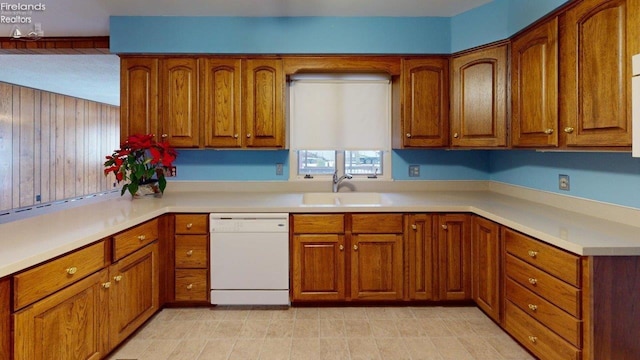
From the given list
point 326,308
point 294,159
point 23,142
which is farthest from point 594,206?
point 23,142

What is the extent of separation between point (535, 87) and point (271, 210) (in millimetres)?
1983

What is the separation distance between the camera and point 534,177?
9.18ft

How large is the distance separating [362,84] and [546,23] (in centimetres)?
155

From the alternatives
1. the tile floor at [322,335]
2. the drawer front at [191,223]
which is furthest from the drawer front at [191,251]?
the tile floor at [322,335]

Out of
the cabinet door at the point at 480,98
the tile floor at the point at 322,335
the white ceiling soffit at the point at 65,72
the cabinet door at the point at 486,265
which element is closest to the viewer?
the tile floor at the point at 322,335

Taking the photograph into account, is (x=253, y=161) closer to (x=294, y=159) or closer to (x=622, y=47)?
(x=294, y=159)

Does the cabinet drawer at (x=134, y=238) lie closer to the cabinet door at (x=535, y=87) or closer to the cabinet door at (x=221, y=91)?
the cabinet door at (x=221, y=91)

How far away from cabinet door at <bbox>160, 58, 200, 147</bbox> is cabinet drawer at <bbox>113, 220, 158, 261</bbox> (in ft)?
2.97

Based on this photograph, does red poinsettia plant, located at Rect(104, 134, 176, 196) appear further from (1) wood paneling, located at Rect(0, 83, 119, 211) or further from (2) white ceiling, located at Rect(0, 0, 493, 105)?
(1) wood paneling, located at Rect(0, 83, 119, 211)

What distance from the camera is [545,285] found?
1851 millimetres

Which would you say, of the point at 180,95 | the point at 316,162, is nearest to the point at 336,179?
the point at 316,162

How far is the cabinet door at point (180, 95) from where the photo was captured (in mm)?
3043

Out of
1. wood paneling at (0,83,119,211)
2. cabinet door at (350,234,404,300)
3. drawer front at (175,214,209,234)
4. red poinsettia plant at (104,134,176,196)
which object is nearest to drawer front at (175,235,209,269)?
drawer front at (175,214,209,234)

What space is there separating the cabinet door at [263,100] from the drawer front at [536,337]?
6.95ft
